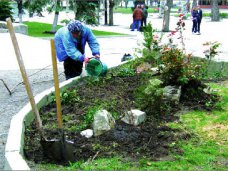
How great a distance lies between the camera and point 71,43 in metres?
7.36

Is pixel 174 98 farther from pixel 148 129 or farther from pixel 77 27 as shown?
pixel 77 27

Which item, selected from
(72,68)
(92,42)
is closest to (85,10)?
(72,68)

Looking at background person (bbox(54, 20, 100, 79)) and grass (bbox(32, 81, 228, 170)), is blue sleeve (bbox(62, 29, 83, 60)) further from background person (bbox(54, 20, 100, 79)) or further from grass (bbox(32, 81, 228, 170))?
grass (bbox(32, 81, 228, 170))

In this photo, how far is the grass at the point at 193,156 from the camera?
3939 millimetres

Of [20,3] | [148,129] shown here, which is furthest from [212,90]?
[20,3]

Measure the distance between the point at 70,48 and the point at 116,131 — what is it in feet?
9.69

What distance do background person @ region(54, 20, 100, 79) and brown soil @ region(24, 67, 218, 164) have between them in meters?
0.70

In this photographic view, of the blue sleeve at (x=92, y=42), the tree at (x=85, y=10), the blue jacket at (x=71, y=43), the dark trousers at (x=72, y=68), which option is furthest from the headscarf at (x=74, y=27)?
the tree at (x=85, y=10)

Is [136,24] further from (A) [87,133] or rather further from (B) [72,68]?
(A) [87,133]

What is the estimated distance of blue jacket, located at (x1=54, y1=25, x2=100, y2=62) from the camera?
7.34m

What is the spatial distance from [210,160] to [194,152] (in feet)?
0.69

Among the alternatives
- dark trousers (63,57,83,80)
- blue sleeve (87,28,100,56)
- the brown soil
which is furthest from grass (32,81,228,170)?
dark trousers (63,57,83,80)

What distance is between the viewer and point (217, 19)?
4119cm

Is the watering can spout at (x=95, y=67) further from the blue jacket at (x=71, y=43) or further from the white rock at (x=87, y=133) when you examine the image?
the white rock at (x=87, y=133)
